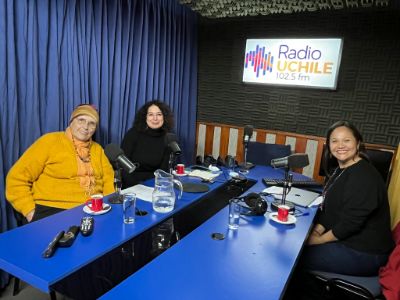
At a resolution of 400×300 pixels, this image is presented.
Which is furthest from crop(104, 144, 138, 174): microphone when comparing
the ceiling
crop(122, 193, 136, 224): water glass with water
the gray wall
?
the gray wall

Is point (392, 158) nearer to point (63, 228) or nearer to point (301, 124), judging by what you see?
point (301, 124)

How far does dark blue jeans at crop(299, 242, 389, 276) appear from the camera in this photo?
160 cm

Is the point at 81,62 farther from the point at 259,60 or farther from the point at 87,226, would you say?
→ the point at 259,60

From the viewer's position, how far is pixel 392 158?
299cm

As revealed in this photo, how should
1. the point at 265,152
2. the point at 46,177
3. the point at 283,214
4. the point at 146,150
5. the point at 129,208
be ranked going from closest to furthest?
the point at 129,208
the point at 283,214
the point at 46,177
the point at 146,150
the point at 265,152

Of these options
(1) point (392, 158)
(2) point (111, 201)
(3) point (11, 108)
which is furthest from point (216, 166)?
(1) point (392, 158)

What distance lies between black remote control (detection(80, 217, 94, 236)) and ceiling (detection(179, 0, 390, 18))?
2730 mm

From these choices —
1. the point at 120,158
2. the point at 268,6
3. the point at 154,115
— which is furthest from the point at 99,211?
the point at 268,6

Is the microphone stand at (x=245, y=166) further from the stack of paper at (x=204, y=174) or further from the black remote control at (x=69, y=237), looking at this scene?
the black remote control at (x=69, y=237)

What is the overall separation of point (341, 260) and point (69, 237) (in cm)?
140

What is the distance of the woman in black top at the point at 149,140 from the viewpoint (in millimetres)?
2629

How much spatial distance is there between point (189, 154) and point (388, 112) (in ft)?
8.16

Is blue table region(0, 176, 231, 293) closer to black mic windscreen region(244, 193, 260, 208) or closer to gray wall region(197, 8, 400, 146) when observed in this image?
black mic windscreen region(244, 193, 260, 208)

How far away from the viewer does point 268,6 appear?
318cm
